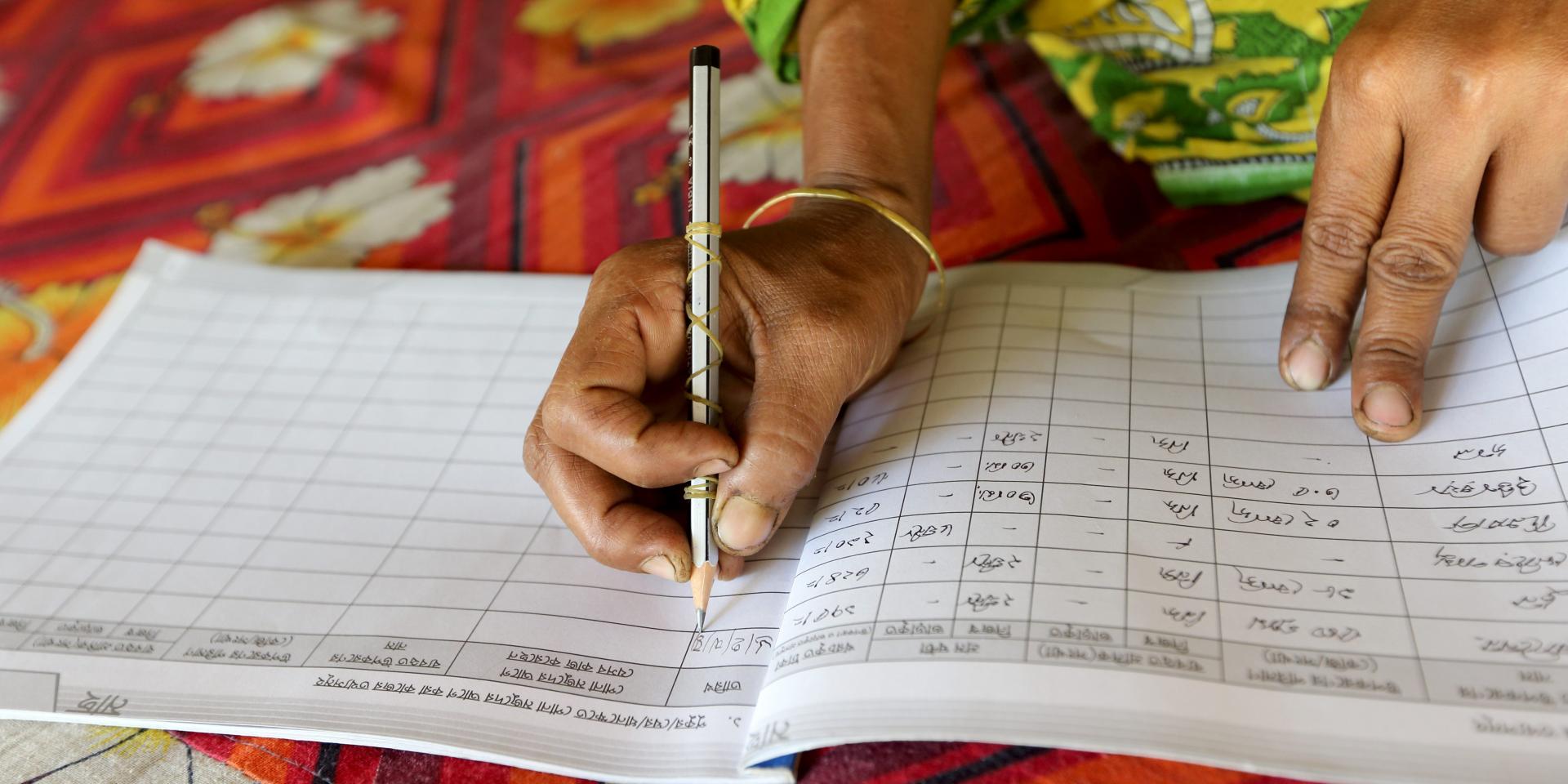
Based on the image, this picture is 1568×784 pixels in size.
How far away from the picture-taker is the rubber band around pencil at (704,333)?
0.47m

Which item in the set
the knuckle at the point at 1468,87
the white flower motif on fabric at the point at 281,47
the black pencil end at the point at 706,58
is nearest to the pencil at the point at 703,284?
the black pencil end at the point at 706,58

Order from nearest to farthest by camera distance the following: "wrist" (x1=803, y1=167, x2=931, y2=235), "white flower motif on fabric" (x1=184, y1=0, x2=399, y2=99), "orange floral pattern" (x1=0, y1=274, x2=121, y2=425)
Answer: "wrist" (x1=803, y1=167, x2=931, y2=235)
"orange floral pattern" (x1=0, y1=274, x2=121, y2=425)
"white flower motif on fabric" (x1=184, y1=0, x2=399, y2=99)

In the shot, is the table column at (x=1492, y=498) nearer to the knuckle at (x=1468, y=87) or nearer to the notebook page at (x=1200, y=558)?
the notebook page at (x=1200, y=558)

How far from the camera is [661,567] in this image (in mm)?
483

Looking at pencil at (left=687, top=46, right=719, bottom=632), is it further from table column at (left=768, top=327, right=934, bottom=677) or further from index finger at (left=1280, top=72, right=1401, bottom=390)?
index finger at (left=1280, top=72, right=1401, bottom=390)

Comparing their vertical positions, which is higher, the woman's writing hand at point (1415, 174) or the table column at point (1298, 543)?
the woman's writing hand at point (1415, 174)

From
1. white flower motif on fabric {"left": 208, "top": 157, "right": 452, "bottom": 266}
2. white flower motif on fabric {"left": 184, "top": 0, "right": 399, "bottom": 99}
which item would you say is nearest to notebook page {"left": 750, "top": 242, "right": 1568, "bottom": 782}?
white flower motif on fabric {"left": 208, "top": 157, "right": 452, "bottom": 266}

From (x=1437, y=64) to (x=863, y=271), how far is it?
0.27 meters

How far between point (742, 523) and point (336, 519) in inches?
9.7

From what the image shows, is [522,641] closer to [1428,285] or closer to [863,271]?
[863,271]

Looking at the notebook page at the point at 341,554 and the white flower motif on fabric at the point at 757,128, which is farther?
the white flower motif on fabric at the point at 757,128

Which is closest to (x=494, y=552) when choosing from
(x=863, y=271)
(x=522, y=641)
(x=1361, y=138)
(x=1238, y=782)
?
(x=522, y=641)

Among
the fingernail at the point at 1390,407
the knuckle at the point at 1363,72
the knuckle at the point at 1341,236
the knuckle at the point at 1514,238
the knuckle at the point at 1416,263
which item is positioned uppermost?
the knuckle at the point at 1363,72

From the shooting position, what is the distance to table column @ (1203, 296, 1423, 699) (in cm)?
40
